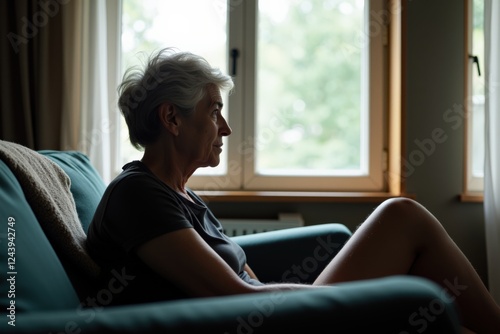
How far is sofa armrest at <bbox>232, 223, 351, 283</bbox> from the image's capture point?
5.33ft

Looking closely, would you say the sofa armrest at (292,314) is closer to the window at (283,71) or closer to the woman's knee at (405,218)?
the woman's knee at (405,218)

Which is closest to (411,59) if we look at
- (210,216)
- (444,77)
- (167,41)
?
(444,77)

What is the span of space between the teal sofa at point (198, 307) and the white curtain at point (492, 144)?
5.32 feet

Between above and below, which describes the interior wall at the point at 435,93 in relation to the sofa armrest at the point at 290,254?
above

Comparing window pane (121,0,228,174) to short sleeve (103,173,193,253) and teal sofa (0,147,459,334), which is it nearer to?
short sleeve (103,173,193,253)

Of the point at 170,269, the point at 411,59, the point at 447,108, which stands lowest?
the point at 170,269

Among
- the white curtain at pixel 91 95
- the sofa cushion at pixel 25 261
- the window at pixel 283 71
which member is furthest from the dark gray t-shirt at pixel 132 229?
the window at pixel 283 71

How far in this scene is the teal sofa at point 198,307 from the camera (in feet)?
2.36

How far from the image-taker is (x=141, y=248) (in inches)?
41.8

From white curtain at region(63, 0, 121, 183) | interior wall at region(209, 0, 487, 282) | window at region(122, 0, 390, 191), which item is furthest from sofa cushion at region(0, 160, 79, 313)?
interior wall at region(209, 0, 487, 282)

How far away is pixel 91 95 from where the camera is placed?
230cm

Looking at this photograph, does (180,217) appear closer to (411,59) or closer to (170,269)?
(170,269)

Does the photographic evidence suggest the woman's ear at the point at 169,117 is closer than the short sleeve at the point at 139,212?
No

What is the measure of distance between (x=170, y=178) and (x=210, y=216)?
6.8 inches
